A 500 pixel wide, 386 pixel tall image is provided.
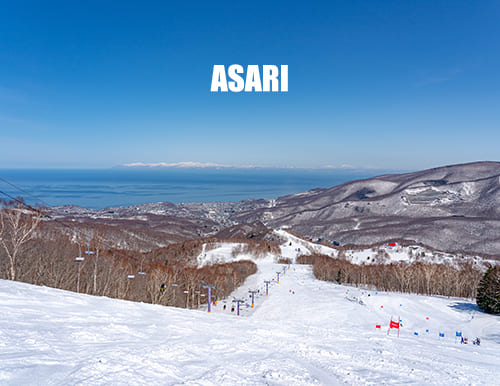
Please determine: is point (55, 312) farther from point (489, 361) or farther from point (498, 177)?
point (498, 177)

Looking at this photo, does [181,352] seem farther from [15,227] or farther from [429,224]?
[429,224]

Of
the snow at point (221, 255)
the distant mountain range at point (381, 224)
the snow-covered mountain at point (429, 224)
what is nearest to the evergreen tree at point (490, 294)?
the snow at point (221, 255)

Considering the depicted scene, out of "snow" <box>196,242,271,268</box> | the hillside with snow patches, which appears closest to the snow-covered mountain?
"snow" <box>196,242,271,268</box>

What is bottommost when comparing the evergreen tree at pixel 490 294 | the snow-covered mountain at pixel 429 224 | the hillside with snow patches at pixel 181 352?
the snow-covered mountain at pixel 429 224

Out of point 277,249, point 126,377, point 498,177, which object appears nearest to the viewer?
point 126,377

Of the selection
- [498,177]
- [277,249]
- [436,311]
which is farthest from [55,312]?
[498,177]

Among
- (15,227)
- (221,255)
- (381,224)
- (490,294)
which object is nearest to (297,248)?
(221,255)

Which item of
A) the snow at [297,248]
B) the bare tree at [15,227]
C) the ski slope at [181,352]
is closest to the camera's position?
the ski slope at [181,352]

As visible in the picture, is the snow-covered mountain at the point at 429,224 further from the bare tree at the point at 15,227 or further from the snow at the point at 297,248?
the bare tree at the point at 15,227
